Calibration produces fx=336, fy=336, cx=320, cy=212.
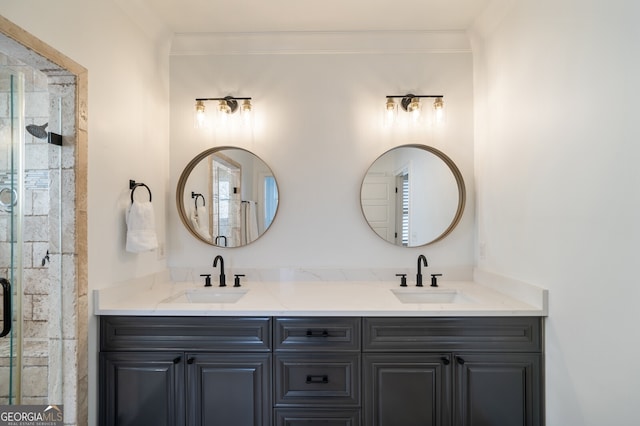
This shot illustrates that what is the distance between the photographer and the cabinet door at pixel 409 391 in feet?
5.49

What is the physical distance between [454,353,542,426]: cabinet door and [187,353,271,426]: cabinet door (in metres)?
0.97

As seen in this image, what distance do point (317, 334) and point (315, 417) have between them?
418 mm

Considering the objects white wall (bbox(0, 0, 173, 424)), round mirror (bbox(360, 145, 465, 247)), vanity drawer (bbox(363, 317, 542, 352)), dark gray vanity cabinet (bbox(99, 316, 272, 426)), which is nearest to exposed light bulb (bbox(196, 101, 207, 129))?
white wall (bbox(0, 0, 173, 424))

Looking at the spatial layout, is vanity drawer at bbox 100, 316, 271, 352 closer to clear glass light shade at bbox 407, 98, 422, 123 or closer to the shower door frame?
the shower door frame

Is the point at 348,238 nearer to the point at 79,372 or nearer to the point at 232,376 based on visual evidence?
the point at 232,376

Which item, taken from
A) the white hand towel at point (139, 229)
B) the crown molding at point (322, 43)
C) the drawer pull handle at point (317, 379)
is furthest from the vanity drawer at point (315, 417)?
the crown molding at point (322, 43)

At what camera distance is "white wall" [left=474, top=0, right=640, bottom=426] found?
116 cm

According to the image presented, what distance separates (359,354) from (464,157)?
156cm

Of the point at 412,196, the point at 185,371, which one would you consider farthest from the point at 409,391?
the point at 412,196

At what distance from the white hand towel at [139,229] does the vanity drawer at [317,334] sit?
88 centimetres

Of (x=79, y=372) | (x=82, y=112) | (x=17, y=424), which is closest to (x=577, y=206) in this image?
(x=82, y=112)

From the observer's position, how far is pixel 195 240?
242 cm

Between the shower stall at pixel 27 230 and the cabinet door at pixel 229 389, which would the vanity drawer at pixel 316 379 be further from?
the shower stall at pixel 27 230

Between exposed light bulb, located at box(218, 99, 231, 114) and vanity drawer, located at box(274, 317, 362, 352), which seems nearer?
vanity drawer, located at box(274, 317, 362, 352)
